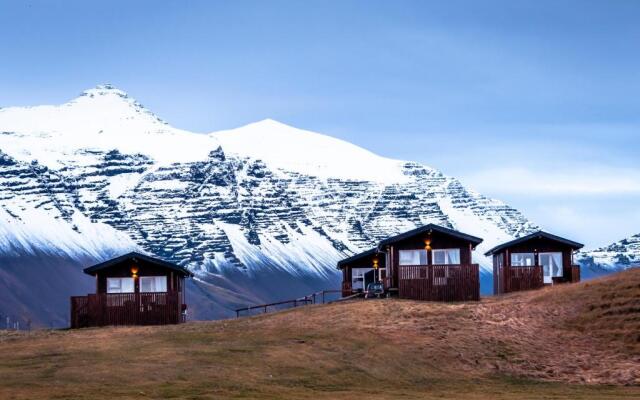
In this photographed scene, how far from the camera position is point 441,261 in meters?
94.7

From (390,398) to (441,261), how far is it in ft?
131

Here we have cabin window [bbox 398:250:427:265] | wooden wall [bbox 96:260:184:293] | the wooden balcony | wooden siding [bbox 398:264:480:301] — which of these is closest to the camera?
wooden siding [bbox 398:264:480:301]

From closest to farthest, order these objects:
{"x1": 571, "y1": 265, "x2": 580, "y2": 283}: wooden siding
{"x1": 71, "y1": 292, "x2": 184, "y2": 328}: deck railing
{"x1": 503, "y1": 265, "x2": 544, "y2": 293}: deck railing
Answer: {"x1": 71, "y1": 292, "x2": 184, "y2": 328}: deck railing
{"x1": 503, "y1": 265, "x2": 544, "y2": 293}: deck railing
{"x1": 571, "y1": 265, "x2": 580, "y2": 283}: wooden siding

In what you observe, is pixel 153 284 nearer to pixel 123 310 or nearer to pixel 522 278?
pixel 123 310

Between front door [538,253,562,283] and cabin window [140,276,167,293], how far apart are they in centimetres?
3259

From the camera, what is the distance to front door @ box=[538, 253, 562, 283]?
10588cm

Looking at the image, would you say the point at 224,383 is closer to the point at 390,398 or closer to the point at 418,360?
the point at 390,398

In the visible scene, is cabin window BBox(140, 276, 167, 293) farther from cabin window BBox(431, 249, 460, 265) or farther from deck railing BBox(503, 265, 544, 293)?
deck railing BBox(503, 265, 544, 293)

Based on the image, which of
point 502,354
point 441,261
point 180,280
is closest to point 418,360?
point 502,354

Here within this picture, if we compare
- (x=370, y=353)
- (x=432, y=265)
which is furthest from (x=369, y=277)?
(x=370, y=353)

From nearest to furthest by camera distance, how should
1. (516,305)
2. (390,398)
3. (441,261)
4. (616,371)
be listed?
(390,398)
(616,371)
(516,305)
(441,261)

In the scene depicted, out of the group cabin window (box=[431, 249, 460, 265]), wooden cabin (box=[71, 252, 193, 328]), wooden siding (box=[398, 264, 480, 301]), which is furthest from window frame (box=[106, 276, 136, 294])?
cabin window (box=[431, 249, 460, 265])

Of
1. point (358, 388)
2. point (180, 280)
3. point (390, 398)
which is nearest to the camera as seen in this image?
point (390, 398)

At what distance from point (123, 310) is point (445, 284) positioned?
23.7 metres
